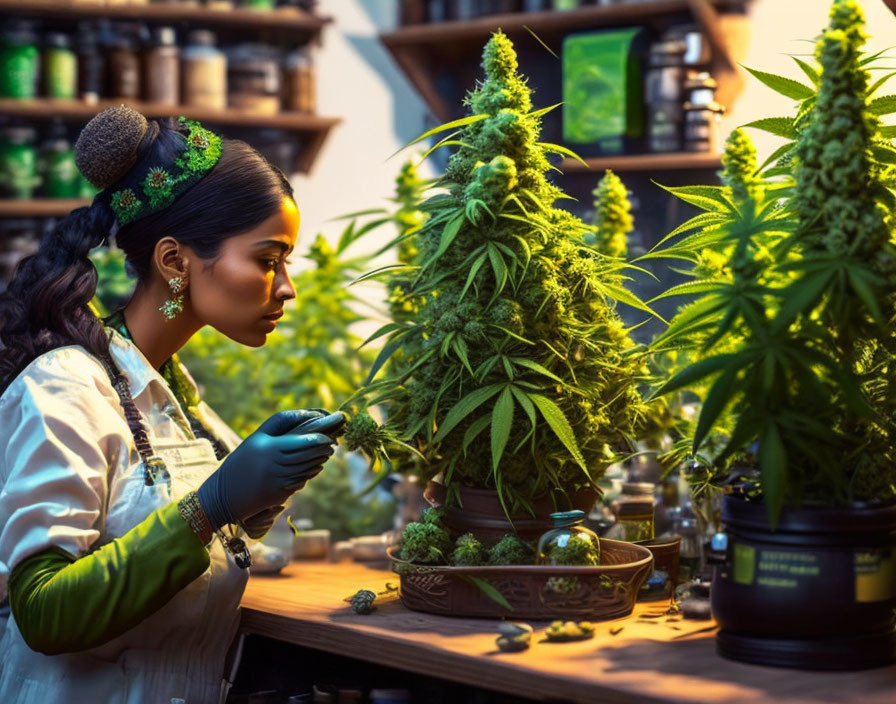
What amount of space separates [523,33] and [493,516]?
1.68 meters

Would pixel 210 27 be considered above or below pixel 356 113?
above

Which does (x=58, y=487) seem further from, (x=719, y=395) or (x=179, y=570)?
(x=719, y=395)

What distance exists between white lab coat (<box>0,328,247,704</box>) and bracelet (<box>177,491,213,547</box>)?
0.07 m

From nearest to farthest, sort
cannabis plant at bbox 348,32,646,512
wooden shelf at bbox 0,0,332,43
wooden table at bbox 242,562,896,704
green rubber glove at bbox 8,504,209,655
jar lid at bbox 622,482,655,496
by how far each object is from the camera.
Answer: wooden table at bbox 242,562,896,704
green rubber glove at bbox 8,504,209,655
cannabis plant at bbox 348,32,646,512
jar lid at bbox 622,482,655,496
wooden shelf at bbox 0,0,332,43

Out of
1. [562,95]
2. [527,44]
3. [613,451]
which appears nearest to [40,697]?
[613,451]

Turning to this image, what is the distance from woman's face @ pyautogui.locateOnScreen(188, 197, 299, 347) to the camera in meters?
1.37

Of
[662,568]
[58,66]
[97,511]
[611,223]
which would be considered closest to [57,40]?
[58,66]

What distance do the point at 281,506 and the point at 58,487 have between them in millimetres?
302

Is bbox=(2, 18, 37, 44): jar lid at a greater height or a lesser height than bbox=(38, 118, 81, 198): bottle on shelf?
greater

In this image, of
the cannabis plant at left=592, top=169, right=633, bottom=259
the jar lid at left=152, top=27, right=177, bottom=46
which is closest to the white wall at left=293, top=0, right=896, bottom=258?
the jar lid at left=152, top=27, right=177, bottom=46

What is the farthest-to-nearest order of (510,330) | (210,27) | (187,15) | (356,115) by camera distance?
(356,115), (210,27), (187,15), (510,330)

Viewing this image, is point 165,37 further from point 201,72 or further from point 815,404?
point 815,404

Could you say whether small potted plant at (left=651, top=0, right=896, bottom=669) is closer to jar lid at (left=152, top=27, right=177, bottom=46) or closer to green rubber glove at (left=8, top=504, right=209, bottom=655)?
green rubber glove at (left=8, top=504, right=209, bottom=655)

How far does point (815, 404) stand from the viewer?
1.04 metres
